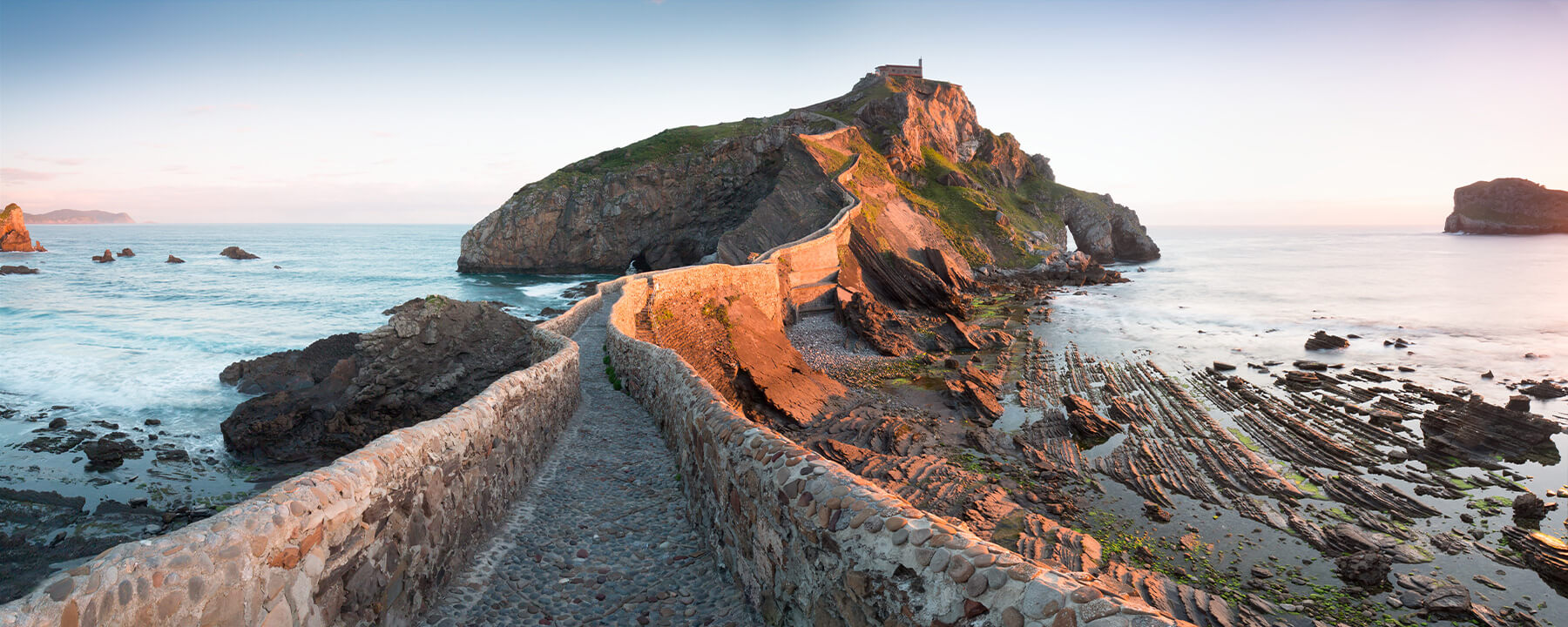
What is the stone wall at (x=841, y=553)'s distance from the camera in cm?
319

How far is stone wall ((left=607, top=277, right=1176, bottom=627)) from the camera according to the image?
3193 mm

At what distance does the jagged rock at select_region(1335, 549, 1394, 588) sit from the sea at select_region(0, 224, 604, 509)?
21551 mm

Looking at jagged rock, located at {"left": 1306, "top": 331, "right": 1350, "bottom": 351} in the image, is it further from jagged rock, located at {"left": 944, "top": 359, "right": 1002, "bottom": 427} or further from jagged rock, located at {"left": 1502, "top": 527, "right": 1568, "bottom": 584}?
jagged rock, located at {"left": 1502, "top": 527, "right": 1568, "bottom": 584}

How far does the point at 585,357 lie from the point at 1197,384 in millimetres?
20820

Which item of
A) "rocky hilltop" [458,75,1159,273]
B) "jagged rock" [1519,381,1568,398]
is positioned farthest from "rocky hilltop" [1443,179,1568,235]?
"jagged rock" [1519,381,1568,398]

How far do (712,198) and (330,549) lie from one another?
58.7 meters

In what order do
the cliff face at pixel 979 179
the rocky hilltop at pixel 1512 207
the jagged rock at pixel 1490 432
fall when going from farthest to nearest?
→ the rocky hilltop at pixel 1512 207 < the cliff face at pixel 979 179 < the jagged rock at pixel 1490 432

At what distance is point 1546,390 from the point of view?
71.1 ft

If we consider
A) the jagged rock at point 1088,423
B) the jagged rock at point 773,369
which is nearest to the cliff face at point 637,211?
the jagged rock at point 773,369

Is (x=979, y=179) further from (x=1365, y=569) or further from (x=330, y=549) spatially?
(x=330, y=549)

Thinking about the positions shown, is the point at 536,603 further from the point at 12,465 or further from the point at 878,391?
the point at 12,465

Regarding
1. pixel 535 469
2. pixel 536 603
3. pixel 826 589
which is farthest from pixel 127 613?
pixel 535 469

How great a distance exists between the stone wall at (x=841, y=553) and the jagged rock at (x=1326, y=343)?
33.9 meters

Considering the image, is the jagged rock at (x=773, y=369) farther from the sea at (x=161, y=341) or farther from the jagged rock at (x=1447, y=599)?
the sea at (x=161, y=341)
